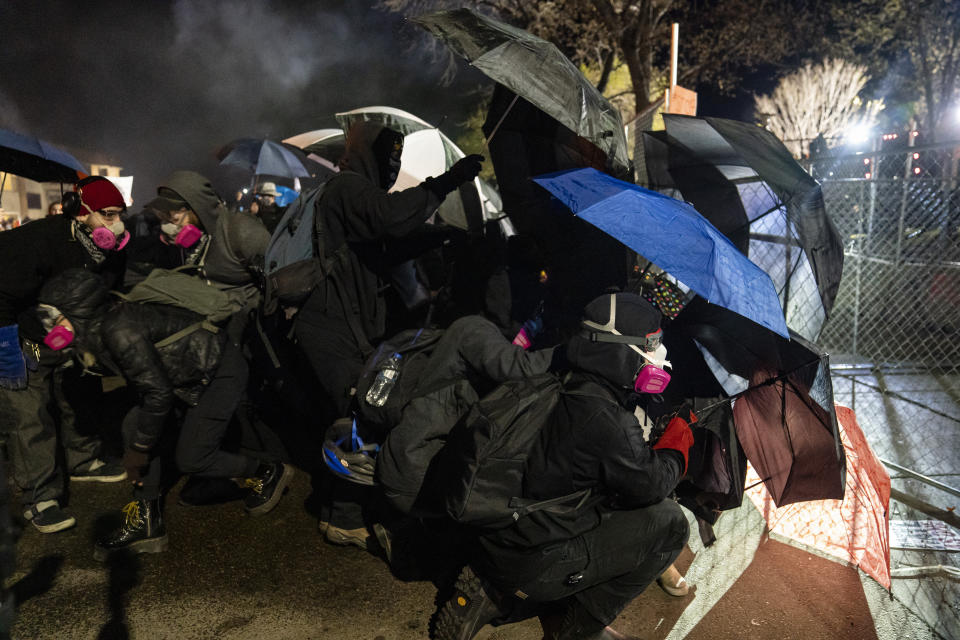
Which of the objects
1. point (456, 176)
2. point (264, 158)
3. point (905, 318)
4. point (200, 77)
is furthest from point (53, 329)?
point (200, 77)

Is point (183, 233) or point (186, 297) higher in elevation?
point (183, 233)

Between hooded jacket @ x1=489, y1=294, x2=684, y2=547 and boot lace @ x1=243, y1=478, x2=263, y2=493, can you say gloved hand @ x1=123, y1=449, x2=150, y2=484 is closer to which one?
boot lace @ x1=243, y1=478, x2=263, y2=493

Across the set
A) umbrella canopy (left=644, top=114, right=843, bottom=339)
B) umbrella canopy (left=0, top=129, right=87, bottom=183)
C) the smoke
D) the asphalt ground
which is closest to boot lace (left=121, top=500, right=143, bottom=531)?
the asphalt ground

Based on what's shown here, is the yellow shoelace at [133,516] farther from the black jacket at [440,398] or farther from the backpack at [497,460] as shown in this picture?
the backpack at [497,460]

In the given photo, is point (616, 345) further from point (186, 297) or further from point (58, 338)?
point (58, 338)

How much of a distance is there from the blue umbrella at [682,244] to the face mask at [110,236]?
2.67m

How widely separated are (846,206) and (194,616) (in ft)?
18.9

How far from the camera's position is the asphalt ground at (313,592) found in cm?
307

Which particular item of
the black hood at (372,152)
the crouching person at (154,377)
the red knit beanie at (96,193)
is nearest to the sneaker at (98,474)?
the crouching person at (154,377)

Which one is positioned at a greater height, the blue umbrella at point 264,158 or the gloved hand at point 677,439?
the blue umbrella at point 264,158

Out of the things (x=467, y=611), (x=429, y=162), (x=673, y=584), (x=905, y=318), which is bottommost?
(x=673, y=584)

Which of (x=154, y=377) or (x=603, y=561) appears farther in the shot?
(x=154, y=377)

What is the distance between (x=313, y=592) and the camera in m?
3.33

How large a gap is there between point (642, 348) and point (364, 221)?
1.59 metres
